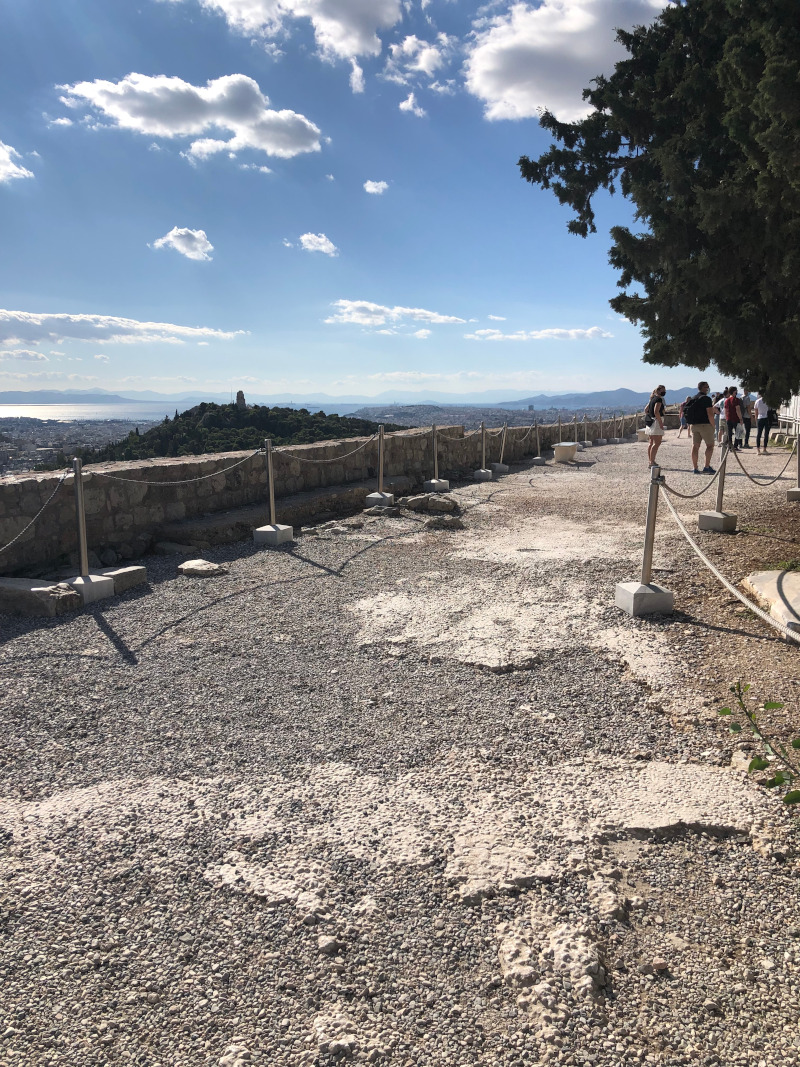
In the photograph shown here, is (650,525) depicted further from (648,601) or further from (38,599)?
(38,599)

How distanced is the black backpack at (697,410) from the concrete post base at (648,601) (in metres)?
8.26

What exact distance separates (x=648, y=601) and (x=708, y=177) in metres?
4.69

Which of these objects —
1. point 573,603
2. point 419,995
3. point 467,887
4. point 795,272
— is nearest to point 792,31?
point 795,272

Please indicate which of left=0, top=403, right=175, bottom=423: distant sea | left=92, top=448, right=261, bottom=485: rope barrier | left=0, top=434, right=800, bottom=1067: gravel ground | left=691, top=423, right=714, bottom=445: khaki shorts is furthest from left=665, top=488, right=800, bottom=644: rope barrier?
left=0, top=403, right=175, bottom=423: distant sea

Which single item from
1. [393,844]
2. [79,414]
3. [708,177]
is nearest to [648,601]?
[393,844]

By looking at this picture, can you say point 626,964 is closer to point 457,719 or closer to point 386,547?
point 457,719

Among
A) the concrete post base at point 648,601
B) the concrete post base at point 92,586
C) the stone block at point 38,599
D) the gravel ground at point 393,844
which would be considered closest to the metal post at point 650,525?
the concrete post base at point 648,601

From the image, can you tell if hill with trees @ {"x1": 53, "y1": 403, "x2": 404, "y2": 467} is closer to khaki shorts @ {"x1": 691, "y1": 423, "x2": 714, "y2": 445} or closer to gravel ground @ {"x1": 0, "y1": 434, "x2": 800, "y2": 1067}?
khaki shorts @ {"x1": 691, "y1": 423, "x2": 714, "y2": 445}

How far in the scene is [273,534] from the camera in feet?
27.5

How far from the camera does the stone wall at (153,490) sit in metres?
6.73

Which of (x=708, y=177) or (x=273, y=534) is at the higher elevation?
(x=708, y=177)

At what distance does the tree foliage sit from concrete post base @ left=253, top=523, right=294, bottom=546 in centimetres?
485

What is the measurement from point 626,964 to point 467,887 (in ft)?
1.98

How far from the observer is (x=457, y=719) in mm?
3857
